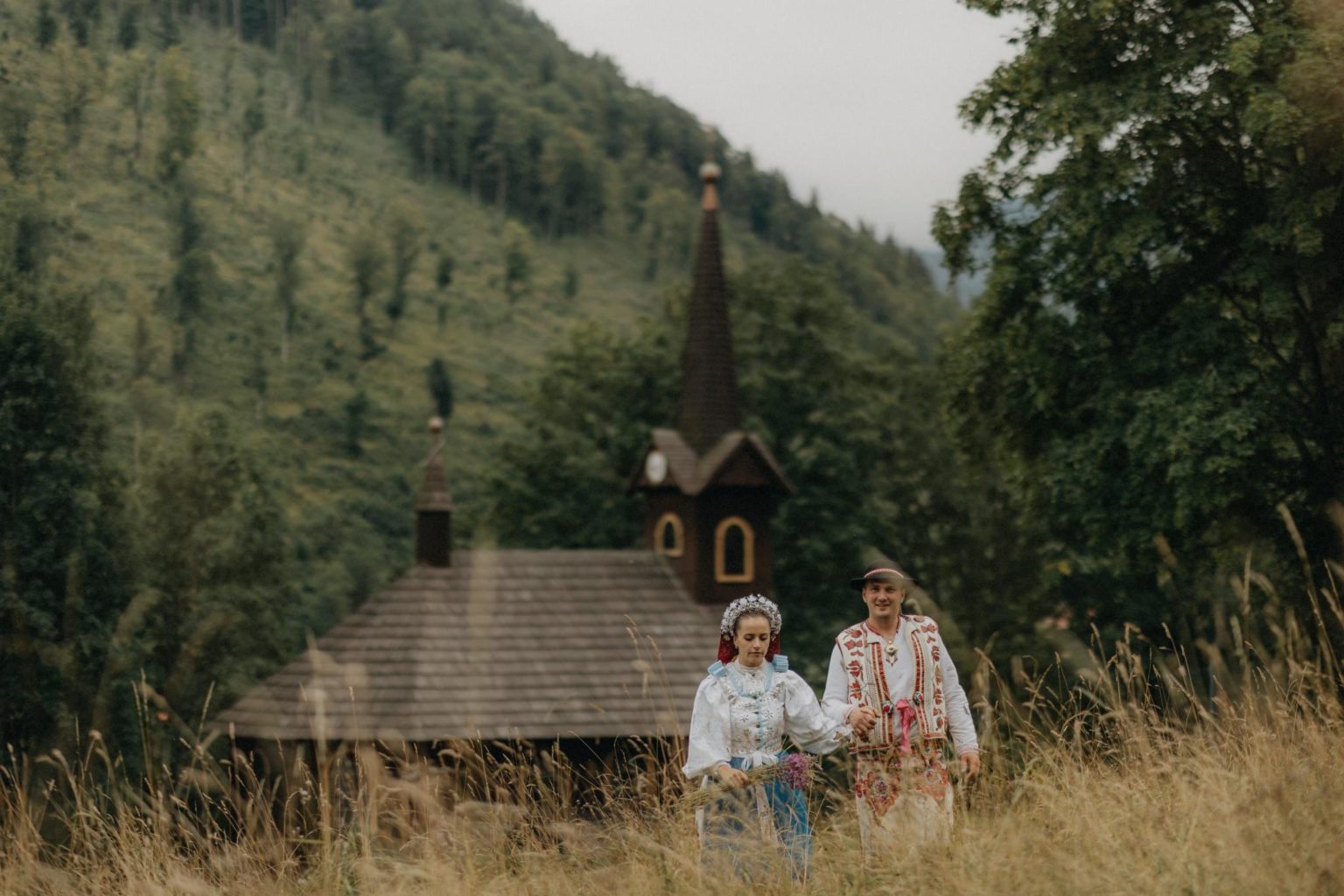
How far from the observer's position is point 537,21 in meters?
161

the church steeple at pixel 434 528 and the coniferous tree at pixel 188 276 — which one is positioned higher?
the coniferous tree at pixel 188 276

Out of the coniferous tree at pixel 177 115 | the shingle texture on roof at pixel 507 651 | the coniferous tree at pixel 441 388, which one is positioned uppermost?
the coniferous tree at pixel 177 115

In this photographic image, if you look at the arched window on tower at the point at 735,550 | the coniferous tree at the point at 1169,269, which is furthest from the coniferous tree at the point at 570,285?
the coniferous tree at the point at 1169,269

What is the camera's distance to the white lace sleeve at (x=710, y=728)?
4941mm

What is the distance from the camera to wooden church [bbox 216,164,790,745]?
2319cm

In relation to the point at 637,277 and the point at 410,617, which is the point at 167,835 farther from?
the point at 637,277

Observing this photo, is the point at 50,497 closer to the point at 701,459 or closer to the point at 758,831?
the point at 701,459

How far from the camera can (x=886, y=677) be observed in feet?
17.2

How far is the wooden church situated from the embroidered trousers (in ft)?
50.2

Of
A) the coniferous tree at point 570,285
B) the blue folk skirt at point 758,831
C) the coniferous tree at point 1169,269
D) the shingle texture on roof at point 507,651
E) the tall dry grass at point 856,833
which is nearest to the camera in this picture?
the tall dry grass at point 856,833

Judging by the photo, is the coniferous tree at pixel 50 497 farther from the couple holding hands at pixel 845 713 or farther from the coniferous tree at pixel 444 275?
the coniferous tree at pixel 444 275

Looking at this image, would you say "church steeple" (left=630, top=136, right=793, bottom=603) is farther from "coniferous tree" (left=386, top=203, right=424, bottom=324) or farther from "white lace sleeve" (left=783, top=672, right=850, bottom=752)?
"coniferous tree" (left=386, top=203, right=424, bottom=324)

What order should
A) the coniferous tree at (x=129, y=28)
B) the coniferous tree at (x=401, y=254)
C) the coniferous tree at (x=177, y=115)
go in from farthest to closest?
1. the coniferous tree at (x=401, y=254)
2. the coniferous tree at (x=129, y=28)
3. the coniferous tree at (x=177, y=115)

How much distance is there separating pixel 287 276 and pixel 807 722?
8486cm
